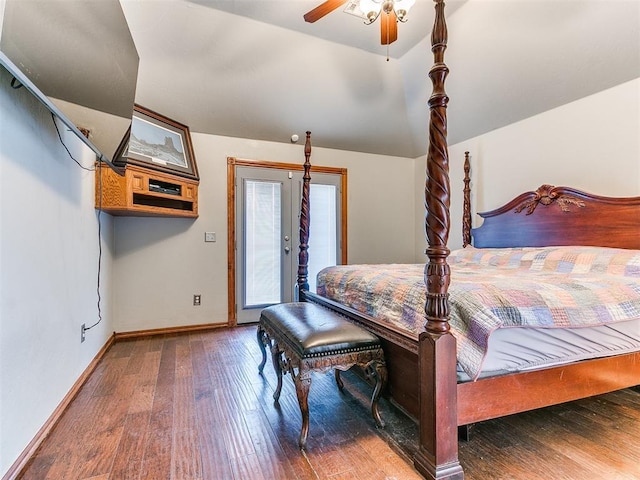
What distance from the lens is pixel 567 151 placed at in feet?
9.75

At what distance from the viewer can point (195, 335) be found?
3.54 meters

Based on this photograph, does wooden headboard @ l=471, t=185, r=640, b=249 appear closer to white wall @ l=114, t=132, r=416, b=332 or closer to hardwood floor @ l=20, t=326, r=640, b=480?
hardwood floor @ l=20, t=326, r=640, b=480

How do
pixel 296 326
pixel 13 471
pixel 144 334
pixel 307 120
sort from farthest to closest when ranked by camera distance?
pixel 307 120 → pixel 144 334 → pixel 296 326 → pixel 13 471

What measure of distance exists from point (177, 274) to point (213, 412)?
6.86 ft

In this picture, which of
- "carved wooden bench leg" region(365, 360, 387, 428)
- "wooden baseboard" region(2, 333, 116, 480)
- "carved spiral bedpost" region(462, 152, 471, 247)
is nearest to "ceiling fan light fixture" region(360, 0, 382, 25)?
"carved wooden bench leg" region(365, 360, 387, 428)

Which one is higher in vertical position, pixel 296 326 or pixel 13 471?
pixel 296 326

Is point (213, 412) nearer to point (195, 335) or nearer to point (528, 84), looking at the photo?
point (195, 335)

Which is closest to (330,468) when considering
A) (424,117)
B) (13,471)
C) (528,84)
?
(13,471)

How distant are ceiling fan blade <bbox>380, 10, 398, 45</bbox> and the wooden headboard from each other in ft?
6.45

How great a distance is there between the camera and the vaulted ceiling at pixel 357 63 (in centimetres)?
254

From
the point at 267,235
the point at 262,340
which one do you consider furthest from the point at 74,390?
the point at 267,235

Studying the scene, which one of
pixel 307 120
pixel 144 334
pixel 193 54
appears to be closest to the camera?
pixel 193 54

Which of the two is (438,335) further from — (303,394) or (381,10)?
(381,10)

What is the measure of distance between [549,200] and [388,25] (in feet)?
6.87
